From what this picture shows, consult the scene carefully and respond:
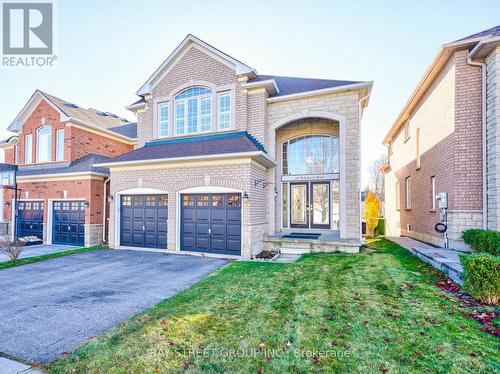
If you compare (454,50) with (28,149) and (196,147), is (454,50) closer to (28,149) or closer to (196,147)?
(196,147)

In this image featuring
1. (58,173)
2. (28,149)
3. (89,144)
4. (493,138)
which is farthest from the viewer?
(28,149)

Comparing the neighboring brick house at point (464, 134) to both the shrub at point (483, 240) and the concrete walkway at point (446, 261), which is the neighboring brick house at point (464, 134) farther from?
the concrete walkway at point (446, 261)

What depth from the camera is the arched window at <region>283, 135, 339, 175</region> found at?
1245cm

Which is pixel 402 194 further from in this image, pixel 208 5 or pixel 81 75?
pixel 81 75

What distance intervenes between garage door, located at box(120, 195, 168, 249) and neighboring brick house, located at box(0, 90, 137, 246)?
261 cm

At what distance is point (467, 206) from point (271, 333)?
27.0 ft

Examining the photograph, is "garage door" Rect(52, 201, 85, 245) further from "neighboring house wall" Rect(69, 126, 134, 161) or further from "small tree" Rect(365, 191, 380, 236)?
"small tree" Rect(365, 191, 380, 236)

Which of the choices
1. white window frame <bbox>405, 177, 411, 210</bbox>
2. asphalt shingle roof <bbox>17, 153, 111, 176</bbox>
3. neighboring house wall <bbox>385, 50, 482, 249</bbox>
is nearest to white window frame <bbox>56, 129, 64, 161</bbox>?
asphalt shingle roof <bbox>17, 153, 111, 176</bbox>

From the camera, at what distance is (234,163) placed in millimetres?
9508

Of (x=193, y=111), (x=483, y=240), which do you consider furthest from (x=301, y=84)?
(x=483, y=240)

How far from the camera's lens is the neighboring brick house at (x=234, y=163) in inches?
384

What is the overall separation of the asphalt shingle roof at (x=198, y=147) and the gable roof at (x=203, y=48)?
9.22ft

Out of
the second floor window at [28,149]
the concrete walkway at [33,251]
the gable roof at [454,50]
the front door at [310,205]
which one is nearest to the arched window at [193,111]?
the front door at [310,205]

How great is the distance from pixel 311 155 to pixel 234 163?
502cm
